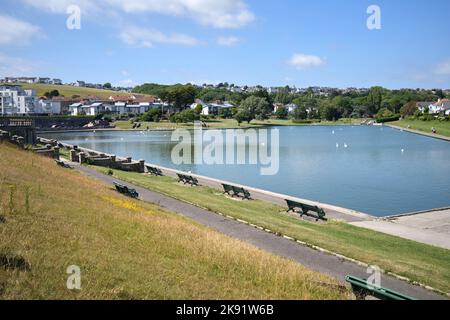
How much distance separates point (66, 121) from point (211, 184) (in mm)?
127792

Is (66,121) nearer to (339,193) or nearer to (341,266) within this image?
(339,193)

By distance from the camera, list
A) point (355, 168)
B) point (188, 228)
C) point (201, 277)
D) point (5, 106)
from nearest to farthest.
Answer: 1. point (201, 277)
2. point (188, 228)
3. point (355, 168)
4. point (5, 106)

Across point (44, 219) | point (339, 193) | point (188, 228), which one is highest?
point (44, 219)

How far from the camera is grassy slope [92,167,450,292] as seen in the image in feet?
40.6

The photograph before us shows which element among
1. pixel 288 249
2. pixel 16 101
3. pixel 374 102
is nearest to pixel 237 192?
pixel 288 249

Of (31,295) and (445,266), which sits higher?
(31,295)

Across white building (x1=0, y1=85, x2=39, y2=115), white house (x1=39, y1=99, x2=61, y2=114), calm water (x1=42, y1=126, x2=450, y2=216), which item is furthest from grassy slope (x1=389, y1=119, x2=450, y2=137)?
white house (x1=39, y1=99, x2=61, y2=114)

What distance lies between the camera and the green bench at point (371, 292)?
8.59 meters

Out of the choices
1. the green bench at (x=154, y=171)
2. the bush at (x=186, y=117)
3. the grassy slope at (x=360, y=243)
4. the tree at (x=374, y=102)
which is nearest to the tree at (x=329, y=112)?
the tree at (x=374, y=102)

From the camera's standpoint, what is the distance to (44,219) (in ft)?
36.5

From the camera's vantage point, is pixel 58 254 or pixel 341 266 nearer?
pixel 58 254

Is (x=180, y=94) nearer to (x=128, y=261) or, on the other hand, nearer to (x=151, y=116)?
(x=151, y=116)

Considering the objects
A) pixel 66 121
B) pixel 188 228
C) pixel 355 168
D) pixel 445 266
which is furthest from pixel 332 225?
pixel 66 121

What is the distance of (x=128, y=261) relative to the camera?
920 cm
